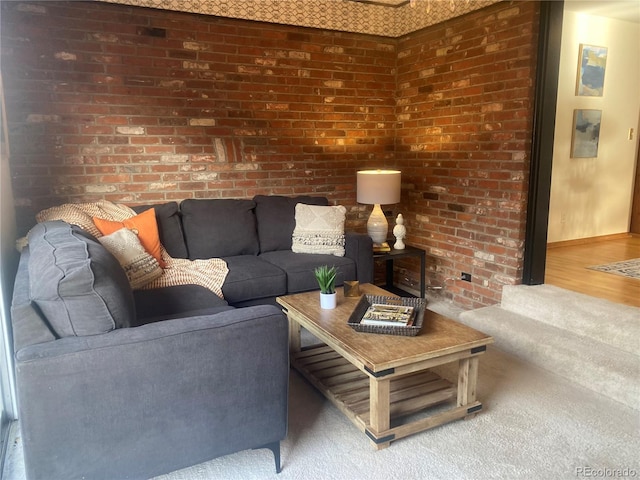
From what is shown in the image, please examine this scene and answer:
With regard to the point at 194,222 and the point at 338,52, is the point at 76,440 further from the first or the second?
the point at 338,52

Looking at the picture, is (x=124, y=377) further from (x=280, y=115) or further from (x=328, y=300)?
(x=280, y=115)

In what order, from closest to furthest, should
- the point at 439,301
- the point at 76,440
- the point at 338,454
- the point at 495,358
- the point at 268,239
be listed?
the point at 76,440
the point at 338,454
the point at 495,358
the point at 268,239
the point at 439,301

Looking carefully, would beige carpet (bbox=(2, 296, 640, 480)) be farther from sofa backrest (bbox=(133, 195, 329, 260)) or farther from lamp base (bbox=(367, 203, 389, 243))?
lamp base (bbox=(367, 203, 389, 243))

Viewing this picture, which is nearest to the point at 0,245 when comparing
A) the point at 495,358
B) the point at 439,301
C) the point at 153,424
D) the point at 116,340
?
the point at 116,340

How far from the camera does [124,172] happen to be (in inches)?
142

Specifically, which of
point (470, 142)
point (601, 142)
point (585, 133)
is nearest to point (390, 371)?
point (470, 142)

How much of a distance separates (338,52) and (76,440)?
363 centimetres

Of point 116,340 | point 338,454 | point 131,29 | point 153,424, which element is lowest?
point 338,454

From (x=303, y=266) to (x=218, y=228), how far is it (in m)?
0.72

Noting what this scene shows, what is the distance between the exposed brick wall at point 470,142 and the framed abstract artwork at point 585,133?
5.67 ft

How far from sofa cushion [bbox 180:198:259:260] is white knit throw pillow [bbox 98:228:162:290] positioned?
615 mm

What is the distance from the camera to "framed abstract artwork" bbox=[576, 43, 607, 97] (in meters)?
4.76

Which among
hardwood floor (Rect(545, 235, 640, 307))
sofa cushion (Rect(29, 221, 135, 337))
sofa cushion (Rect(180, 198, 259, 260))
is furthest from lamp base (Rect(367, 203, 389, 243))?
sofa cushion (Rect(29, 221, 135, 337))

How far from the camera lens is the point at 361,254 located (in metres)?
3.70
